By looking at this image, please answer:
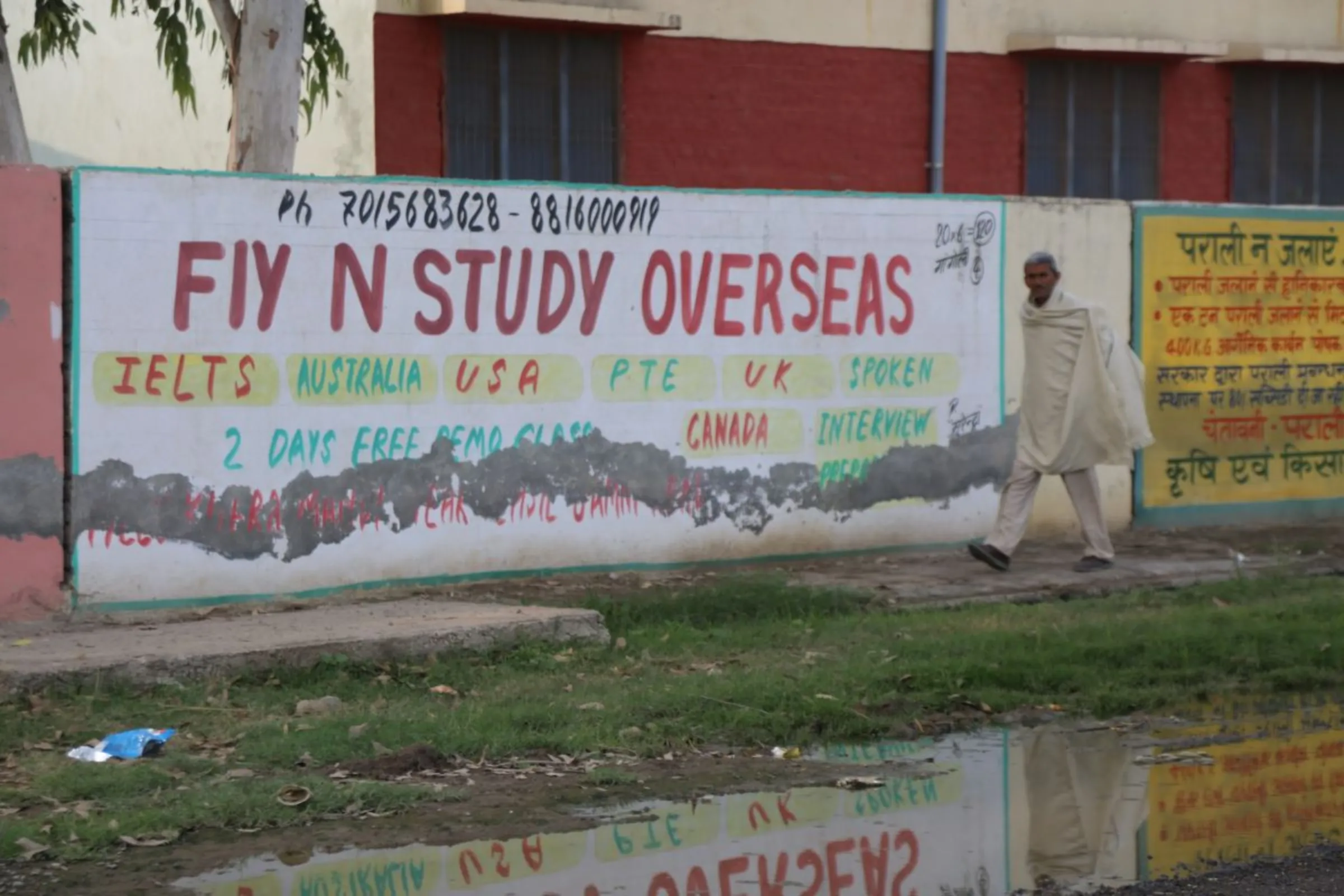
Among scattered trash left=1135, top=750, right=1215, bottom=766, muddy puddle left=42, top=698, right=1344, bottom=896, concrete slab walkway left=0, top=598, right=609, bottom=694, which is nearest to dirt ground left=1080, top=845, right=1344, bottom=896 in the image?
muddy puddle left=42, top=698, right=1344, bottom=896

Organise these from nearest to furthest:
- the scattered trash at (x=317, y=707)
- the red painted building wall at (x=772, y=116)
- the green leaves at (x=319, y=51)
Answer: the scattered trash at (x=317, y=707), the green leaves at (x=319, y=51), the red painted building wall at (x=772, y=116)

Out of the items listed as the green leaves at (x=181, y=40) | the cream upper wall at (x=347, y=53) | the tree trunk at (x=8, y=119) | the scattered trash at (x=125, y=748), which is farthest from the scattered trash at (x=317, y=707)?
the cream upper wall at (x=347, y=53)

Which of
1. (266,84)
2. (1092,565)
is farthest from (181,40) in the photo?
(1092,565)

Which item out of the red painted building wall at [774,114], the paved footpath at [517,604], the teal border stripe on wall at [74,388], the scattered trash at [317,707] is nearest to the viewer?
the scattered trash at [317,707]

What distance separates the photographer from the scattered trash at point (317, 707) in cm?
744

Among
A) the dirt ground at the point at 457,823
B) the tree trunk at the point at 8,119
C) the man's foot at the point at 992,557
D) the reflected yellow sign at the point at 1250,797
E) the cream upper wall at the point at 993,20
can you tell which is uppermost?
the cream upper wall at the point at 993,20

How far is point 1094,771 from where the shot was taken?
23.2ft

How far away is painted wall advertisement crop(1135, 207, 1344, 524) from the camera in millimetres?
12891

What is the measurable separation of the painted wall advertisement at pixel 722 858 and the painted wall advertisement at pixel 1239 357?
265 inches

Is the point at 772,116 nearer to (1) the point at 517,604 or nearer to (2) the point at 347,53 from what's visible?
(2) the point at 347,53

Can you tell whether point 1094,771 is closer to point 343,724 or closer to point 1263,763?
point 1263,763

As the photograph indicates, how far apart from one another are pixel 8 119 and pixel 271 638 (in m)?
4.67

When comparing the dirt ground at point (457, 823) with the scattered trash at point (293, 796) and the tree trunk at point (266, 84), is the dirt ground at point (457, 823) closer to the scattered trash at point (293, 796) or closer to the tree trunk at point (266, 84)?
the scattered trash at point (293, 796)

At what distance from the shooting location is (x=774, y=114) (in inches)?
707
